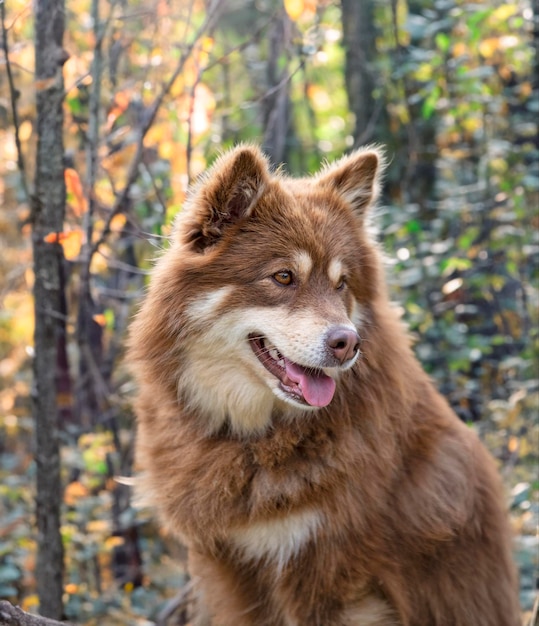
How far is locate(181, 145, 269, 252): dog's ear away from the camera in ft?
10.5

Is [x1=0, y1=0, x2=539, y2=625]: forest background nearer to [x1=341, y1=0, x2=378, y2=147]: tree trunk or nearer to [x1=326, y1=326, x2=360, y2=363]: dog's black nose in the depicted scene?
[x1=341, y1=0, x2=378, y2=147]: tree trunk

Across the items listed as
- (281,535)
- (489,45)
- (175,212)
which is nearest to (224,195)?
(175,212)

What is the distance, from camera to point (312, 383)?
3227 mm

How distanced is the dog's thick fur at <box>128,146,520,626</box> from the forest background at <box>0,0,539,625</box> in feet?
2.37

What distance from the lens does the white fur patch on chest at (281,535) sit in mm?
3244

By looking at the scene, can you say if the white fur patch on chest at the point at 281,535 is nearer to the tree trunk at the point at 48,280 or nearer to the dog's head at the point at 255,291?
the dog's head at the point at 255,291

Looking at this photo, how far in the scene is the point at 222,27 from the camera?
8.49 meters

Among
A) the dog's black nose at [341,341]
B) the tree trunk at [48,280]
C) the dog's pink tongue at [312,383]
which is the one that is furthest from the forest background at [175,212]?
the dog's black nose at [341,341]

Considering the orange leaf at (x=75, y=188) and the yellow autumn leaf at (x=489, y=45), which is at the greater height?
the yellow autumn leaf at (x=489, y=45)

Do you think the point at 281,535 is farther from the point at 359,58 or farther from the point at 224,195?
the point at 359,58

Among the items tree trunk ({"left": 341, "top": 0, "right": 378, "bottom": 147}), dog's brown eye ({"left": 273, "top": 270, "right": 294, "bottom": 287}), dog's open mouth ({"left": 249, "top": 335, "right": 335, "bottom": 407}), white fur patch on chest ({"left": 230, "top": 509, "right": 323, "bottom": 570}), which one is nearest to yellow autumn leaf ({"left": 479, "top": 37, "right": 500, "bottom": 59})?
tree trunk ({"left": 341, "top": 0, "right": 378, "bottom": 147})

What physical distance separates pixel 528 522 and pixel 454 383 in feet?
4.03

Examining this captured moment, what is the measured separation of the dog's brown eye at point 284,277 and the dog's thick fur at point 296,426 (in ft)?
0.03

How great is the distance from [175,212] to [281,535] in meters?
1.89
